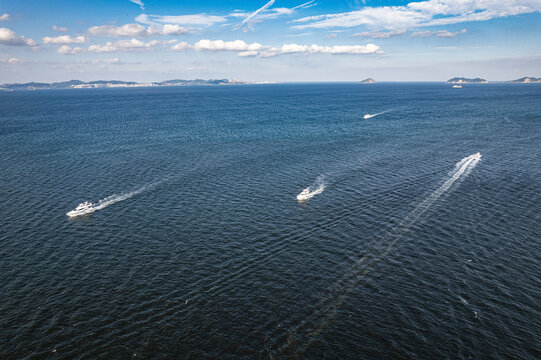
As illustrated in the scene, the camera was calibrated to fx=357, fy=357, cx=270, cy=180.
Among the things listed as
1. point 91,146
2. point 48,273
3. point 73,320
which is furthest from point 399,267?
point 91,146

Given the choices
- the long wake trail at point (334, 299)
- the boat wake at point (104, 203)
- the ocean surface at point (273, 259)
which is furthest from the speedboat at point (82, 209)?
the long wake trail at point (334, 299)

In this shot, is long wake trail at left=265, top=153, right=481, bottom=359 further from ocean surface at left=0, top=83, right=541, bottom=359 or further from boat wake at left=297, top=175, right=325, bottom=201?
boat wake at left=297, top=175, right=325, bottom=201

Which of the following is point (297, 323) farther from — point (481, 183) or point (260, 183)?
point (481, 183)

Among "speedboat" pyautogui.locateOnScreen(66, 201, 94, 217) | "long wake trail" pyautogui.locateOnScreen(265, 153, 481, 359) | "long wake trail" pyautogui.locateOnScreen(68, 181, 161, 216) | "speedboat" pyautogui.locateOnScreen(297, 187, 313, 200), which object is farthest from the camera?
"speedboat" pyautogui.locateOnScreen(297, 187, 313, 200)

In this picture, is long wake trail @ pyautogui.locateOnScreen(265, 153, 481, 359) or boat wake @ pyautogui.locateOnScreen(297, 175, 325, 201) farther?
boat wake @ pyautogui.locateOnScreen(297, 175, 325, 201)

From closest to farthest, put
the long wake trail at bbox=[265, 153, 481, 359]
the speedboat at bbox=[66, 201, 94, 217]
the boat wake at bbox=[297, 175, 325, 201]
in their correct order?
the long wake trail at bbox=[265, 153, 481, 359] < the speedboat at bbox=[66, 201, 94, 217] < the boat wake at bbox=[297, 175, 325, 201]

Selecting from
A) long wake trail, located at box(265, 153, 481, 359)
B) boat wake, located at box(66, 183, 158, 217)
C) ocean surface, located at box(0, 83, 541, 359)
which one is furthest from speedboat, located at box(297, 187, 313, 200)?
boat wake, located at box(66, 183, 158, 217)

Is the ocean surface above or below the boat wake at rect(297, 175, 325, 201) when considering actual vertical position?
below
